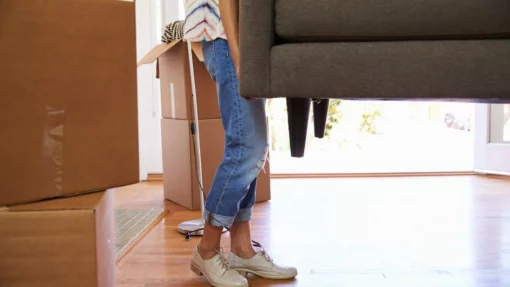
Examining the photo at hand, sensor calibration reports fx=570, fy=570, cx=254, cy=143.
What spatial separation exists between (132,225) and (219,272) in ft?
2.41

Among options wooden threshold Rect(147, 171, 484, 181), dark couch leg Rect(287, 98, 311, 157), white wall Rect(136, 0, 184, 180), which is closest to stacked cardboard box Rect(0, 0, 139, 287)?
dark couch leg Rect(287, 98, 311, 157)

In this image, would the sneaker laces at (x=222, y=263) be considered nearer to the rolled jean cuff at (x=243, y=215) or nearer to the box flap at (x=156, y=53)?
the rolled jean cuff at (x=243, y=215)

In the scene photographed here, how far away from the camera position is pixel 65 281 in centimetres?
103

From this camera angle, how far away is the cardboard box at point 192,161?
2379mm

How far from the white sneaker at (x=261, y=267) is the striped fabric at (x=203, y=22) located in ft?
1.91

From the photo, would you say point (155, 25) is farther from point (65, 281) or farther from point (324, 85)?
point (324, 85)

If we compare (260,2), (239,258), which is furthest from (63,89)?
(239,258)

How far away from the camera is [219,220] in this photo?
1414 mm

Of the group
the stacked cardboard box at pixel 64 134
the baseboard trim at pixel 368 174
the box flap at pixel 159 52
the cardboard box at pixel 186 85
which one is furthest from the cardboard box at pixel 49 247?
the baseboard trim at pixel 368 174

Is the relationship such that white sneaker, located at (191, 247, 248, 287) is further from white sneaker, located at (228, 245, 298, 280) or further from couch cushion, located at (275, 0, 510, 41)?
couch cushion, located at (275, 0, 510, 41)

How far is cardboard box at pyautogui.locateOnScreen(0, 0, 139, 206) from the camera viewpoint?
42.1 inches

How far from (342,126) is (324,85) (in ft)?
11.3

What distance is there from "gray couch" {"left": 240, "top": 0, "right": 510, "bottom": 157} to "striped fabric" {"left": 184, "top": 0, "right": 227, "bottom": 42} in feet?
1.92

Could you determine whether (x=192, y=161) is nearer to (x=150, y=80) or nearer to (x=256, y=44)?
(x=150, y=80)
